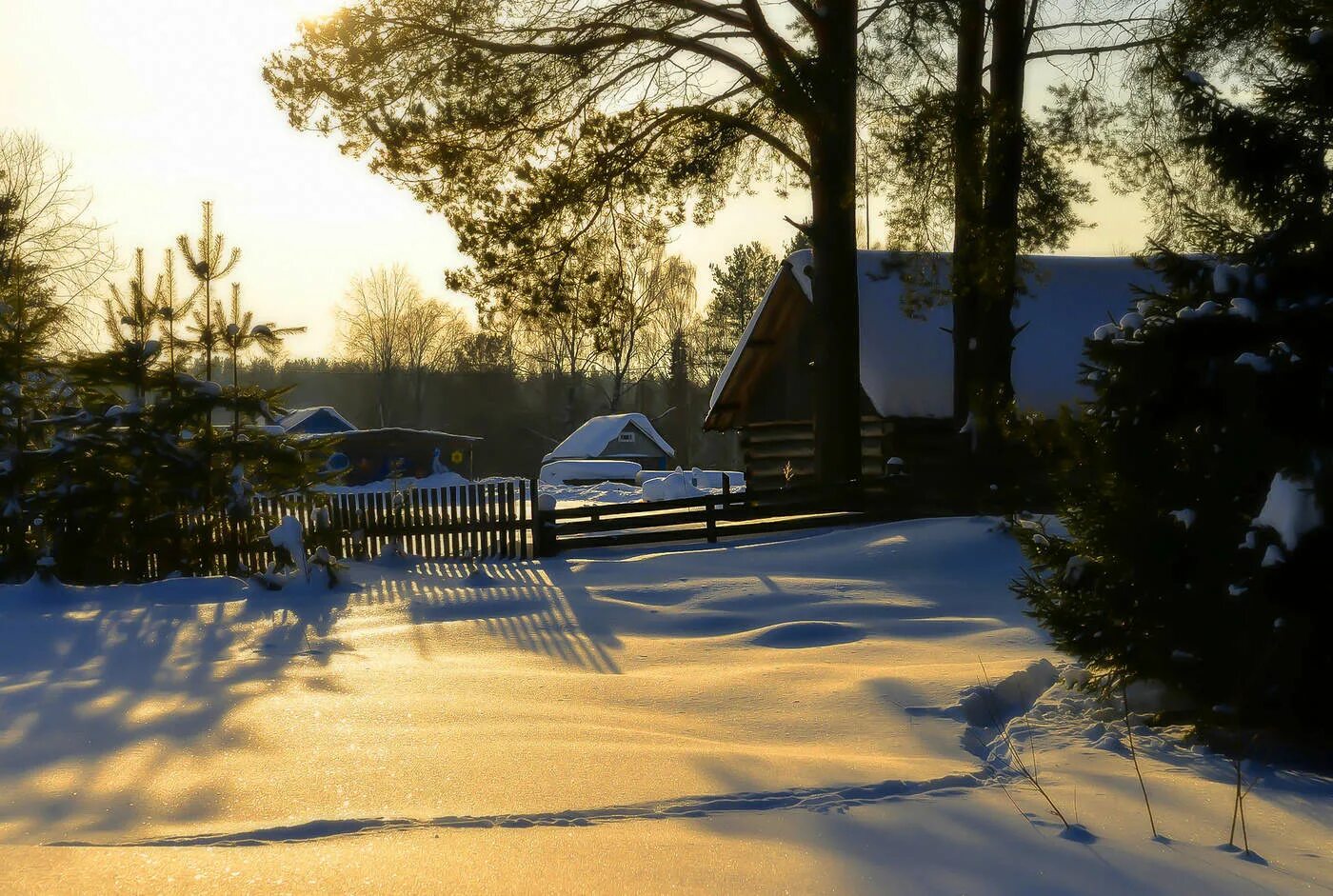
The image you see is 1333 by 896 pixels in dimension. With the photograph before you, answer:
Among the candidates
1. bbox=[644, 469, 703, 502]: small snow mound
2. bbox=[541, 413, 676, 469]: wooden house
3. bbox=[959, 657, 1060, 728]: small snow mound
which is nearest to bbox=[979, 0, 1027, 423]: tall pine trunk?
bbox=[959, 657, 1060, 728]: small snow mound

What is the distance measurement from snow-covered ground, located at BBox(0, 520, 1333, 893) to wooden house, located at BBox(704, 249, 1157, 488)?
43.7 ft

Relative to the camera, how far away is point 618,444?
66375mm

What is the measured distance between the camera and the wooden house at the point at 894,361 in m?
23.9

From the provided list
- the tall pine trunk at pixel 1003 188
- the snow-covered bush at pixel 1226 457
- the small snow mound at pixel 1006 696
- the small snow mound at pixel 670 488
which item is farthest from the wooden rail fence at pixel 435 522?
the small snow mound at pixel 670 488

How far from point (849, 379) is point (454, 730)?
14456mm

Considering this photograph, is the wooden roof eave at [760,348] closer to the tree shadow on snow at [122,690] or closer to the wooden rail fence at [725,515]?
the wooden rail fence at [725,515]

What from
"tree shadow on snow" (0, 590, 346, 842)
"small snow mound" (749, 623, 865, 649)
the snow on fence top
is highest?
"tree shadow on snow" (0, 590, 346, 842)

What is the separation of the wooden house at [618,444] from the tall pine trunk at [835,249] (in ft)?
145

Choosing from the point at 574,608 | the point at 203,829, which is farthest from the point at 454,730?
the point at 574,608

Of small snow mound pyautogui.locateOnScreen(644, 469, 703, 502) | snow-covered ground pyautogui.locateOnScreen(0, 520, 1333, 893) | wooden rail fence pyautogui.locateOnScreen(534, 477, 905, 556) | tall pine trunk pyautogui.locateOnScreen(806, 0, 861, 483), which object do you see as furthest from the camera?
small snow mound pyautogui.locateOnScreen(644, 469, 703, 502)

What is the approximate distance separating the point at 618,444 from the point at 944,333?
4256 cm

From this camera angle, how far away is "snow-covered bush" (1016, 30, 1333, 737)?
5.80 meters

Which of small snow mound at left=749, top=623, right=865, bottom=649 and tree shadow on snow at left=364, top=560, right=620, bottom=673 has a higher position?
small snow mound at left=749, top=623, right=865, bottom=649

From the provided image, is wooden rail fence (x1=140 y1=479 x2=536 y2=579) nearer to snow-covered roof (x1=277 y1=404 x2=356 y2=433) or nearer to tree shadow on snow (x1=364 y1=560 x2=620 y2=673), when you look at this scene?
tree shadow on snow (x1=364 y1=560 x2=620 y2=673)
